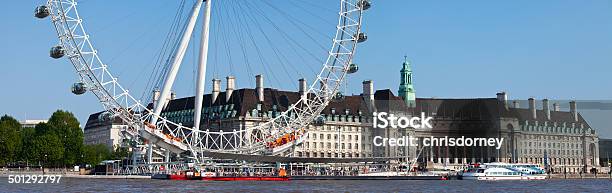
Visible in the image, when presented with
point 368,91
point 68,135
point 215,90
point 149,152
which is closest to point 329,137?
point 368,91

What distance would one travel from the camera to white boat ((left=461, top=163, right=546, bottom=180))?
407 ft

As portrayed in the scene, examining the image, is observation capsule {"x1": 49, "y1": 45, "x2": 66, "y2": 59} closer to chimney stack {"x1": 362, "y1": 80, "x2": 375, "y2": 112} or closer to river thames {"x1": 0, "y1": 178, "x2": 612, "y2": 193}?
river thames {"x1": 0, "y1": 178, "x2": 612, "y2": 193}

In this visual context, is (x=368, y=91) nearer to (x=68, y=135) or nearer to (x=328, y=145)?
(x=328, y=145)

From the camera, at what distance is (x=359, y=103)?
A: 175m

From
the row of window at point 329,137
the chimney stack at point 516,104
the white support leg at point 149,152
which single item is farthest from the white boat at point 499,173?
the row of window at point 329,137

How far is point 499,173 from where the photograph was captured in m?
126

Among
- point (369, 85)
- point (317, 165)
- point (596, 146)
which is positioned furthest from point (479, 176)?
point (369, 85)

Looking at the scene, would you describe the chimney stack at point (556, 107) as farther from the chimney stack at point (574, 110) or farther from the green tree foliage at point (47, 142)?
the green tree foliage at point (47, 142)

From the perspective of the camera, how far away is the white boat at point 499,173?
12419 centimetres

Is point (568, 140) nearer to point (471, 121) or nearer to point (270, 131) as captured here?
point (471, 121)

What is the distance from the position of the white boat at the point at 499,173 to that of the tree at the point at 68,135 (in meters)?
54.7

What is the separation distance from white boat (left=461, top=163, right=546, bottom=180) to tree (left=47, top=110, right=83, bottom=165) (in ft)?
179

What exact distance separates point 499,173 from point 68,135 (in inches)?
2390

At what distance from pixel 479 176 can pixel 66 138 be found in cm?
5839
